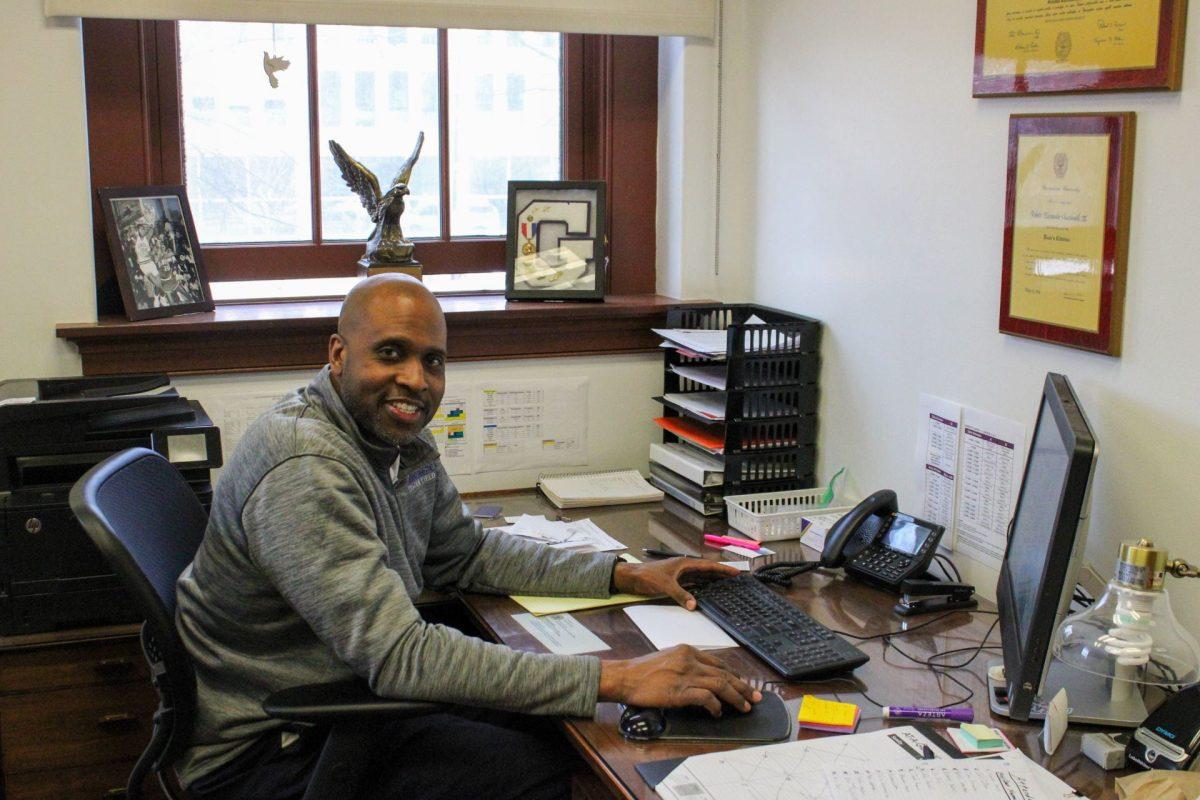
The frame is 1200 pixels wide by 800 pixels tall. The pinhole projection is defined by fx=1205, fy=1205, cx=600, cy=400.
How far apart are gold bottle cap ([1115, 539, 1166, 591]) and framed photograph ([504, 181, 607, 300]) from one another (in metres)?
1.62

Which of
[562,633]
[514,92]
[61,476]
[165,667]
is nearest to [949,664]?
[562,633]

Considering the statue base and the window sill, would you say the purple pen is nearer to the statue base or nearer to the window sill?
the window sill

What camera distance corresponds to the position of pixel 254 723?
6.09 feet

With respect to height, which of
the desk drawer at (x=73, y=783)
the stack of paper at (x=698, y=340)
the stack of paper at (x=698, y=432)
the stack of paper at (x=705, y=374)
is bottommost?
the desk drawer at (x=73, y=783)

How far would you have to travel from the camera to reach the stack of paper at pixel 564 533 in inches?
94.8

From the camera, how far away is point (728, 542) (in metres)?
2.45

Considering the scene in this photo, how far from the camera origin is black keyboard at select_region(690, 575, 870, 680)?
5.95 feet

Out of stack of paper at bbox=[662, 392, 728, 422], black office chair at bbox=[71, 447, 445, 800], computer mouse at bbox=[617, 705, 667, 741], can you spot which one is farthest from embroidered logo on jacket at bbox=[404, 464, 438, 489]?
stack of paper at bbox=[662, 392, 728, 422]

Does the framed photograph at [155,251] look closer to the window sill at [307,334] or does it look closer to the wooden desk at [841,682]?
the window sill at [307,334]

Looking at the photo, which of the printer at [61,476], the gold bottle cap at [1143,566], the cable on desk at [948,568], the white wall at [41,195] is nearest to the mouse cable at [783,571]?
the cable on desk at [948,568]

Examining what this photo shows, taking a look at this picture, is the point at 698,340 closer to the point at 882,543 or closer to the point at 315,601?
the point at 882,543

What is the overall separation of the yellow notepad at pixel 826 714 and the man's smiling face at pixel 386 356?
0.74 meters

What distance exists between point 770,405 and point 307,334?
1.05 m

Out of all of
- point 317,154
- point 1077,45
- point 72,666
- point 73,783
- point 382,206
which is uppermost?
point 1077,45
